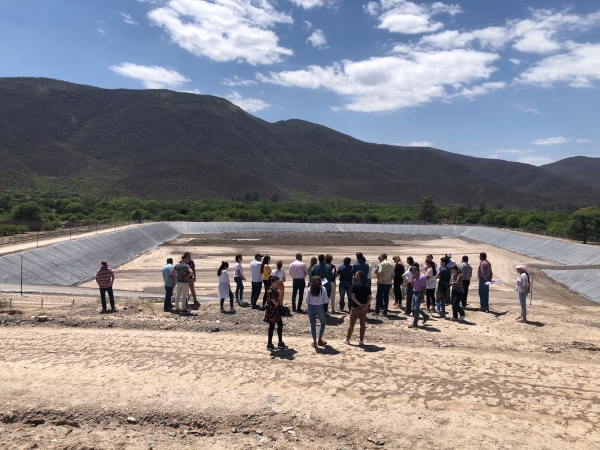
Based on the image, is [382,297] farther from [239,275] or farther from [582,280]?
[582,280]

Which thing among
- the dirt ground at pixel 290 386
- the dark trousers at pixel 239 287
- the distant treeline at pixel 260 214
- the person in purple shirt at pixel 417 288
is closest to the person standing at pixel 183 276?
the dirt ground at pixel 290 386

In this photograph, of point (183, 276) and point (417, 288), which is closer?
point (417, 288)

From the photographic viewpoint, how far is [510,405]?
6.55 meters

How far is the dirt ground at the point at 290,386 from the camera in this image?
588 centimetres

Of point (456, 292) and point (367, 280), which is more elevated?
point (367, 280)

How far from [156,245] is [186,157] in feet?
311

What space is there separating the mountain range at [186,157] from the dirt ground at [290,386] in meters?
98.4

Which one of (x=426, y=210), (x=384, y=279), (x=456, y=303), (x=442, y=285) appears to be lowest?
(x=456, y=303)

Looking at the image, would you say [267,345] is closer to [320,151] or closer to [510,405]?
[510,405]

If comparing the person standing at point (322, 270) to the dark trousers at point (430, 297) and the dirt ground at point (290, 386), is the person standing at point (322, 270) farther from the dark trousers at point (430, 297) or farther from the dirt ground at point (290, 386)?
the dark trousers at point (430, 297)

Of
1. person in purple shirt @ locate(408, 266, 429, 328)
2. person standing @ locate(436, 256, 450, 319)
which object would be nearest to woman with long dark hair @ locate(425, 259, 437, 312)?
person standing @ locate(436, 256, 450, 319)

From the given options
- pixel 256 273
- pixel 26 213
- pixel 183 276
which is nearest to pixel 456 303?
pixel 256 273

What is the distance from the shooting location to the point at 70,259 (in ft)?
77.4

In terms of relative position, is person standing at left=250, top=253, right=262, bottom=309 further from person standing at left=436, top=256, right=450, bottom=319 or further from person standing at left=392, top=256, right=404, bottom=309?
person standing at left=436, top=256, right=450, bottom=319
